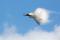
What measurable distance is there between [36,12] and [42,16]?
6.79 ft

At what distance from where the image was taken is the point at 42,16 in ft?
314

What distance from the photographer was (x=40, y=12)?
96312mm

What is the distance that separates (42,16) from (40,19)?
1.10 metres

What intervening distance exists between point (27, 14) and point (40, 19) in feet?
11.8

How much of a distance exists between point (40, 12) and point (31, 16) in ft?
10.2

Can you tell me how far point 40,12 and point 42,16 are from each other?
132cm

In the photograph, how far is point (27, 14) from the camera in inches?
3730

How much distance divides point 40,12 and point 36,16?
2.13 m

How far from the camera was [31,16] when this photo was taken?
9456cm

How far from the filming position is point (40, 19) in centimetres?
9512

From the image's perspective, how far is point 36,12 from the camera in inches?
3733

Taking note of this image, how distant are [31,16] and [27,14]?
1.16 meters

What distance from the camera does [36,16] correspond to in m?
94.8
